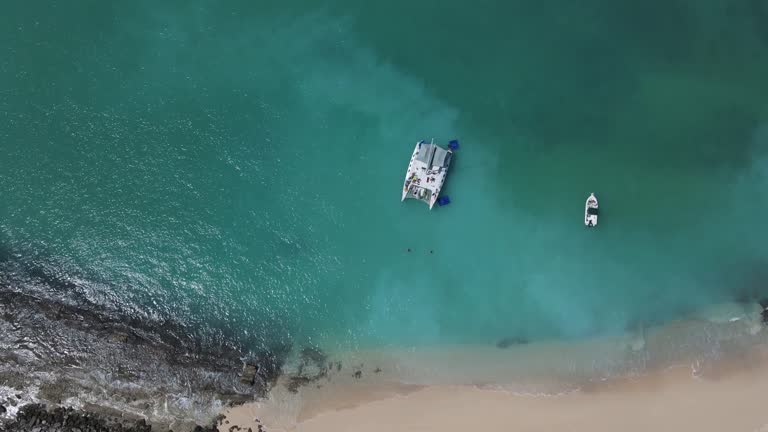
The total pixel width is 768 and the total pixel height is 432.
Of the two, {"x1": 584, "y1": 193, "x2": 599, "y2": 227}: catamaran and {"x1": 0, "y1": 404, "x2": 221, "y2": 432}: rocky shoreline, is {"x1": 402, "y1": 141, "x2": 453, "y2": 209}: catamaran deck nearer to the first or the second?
{"x1": 584, "y1": 193, "x2": 599, "y2": 227}: catamaran

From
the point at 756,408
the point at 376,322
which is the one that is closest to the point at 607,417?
the point at 756,408

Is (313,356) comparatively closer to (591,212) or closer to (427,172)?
(427,172)

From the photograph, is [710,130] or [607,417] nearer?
[607,417]

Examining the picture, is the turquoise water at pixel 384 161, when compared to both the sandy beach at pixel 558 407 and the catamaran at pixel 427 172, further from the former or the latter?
the sandy beach at pixel 558 407

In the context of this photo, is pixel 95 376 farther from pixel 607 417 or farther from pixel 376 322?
pixel 607 417

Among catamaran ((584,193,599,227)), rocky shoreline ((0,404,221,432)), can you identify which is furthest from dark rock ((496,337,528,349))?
rocky shoreline ((0,404,221,432))
